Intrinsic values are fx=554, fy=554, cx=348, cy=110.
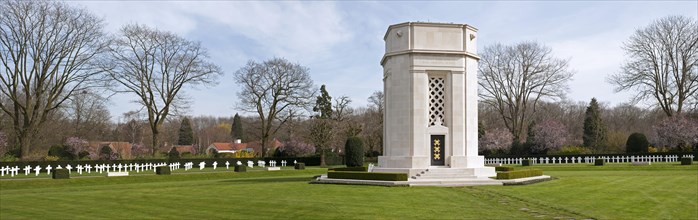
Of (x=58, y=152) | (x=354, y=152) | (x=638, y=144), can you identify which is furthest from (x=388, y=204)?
(x=638, y=144)

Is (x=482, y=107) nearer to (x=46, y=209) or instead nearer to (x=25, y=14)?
(x=25, y=14)

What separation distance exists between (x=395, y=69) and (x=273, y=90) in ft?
101

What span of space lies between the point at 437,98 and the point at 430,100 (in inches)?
17.0

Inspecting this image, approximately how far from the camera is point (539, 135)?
58.1 meters

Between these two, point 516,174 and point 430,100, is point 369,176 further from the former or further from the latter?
point 516,174

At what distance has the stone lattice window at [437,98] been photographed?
96.1 ft

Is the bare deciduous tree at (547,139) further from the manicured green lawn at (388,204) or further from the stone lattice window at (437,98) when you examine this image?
the manicured green lawn at (388,204)

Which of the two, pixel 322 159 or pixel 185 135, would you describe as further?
pixel 185 135

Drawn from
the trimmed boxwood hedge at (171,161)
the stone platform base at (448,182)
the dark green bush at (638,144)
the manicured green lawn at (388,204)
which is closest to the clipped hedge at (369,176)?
the stone platform base at (448,182)

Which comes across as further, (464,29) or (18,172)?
(18,172)

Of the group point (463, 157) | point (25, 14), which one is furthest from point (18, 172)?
point (463, 157)

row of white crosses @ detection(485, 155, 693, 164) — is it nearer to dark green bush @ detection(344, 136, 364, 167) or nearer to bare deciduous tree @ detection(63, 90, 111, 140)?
dark green bush @ detection(344, 136, 364, 167)

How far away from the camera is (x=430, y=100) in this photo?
29297 mm

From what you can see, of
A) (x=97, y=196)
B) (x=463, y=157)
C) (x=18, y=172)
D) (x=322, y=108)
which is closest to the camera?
(x=97, y=196)
